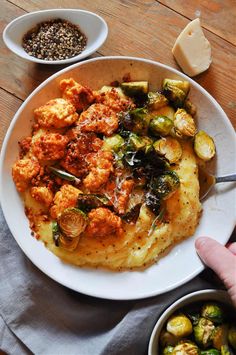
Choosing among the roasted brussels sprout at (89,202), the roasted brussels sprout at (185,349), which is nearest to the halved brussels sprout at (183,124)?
the roasted brussels sprout at (89,202)

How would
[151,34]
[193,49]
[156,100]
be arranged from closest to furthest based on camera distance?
[156,100]
[193,49]
[151,34]

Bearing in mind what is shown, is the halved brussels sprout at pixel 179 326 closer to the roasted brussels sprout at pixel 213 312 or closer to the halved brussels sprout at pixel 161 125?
the roasted brussels sprout at pixel 213 312

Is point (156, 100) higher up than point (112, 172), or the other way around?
point (156, 100)

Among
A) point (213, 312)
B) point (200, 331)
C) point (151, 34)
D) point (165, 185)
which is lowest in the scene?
point (200, 331)

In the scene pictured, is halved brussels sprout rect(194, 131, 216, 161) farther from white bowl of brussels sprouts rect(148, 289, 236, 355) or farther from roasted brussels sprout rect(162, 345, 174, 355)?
roasted brussels sprout rect(162, 345, 174, 355)

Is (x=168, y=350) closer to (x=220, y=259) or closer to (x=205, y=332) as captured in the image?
(x=205, y=332)

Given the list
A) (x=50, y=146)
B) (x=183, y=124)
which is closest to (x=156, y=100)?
(x=183, y=124)

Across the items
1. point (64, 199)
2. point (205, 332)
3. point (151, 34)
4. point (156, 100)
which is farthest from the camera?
point (151, 34)

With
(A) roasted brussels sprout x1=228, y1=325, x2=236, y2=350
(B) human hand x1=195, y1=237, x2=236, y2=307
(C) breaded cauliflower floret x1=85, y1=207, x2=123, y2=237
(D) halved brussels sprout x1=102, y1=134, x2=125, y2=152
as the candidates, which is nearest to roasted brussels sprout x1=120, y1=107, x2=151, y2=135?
(D) halved brussels sprout x1=102, y1=134, x2=125, y2=152
